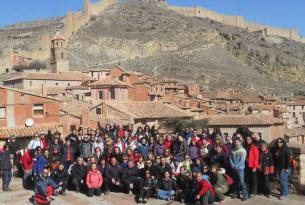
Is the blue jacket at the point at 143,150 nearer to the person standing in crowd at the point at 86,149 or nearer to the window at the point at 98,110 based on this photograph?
the person standing in crowd at the point at 86,149

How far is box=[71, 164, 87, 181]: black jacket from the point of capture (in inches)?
510

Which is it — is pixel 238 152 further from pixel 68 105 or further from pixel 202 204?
pixel 68 105

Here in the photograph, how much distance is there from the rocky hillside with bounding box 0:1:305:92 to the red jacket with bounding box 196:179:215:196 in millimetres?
72802

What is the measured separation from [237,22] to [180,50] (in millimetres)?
43151

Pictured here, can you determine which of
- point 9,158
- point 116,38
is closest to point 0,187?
point 9,158

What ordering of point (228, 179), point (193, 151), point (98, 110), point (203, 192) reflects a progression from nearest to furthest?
point (203, 192) → point (228, 179) → point (193, 151) → point (98, 110)

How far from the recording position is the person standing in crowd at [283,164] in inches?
456

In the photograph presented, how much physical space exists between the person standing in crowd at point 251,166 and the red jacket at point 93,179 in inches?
144

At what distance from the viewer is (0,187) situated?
13.8 m

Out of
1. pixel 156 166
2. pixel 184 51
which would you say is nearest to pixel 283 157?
pixel 156 166

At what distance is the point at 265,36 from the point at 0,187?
134 metres

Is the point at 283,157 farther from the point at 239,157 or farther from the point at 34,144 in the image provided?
the point at 34,144

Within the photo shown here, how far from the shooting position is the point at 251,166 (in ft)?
38.6

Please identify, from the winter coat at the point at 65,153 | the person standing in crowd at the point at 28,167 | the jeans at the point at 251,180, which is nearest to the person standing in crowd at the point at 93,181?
the winter coat at the point at 65,153
